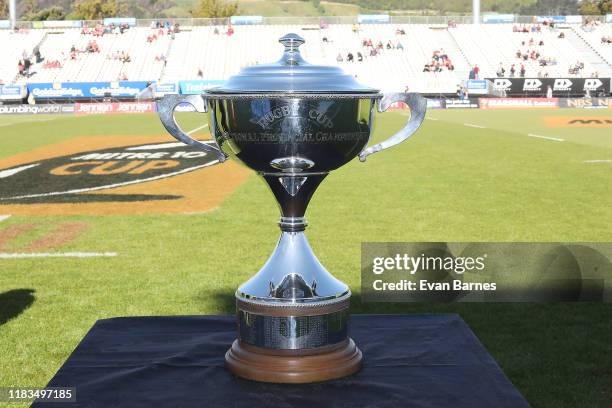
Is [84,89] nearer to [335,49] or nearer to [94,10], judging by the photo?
[335,49]

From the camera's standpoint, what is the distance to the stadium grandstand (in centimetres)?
4944

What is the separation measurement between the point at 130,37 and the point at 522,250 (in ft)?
166

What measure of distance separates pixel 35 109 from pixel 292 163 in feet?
131

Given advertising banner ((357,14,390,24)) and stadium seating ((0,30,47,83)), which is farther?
advertising banner ((357,14,390,24))

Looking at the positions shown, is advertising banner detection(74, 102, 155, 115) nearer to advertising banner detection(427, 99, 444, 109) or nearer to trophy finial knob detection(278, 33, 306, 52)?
advertising banner detection(427, 99, 444, 109)

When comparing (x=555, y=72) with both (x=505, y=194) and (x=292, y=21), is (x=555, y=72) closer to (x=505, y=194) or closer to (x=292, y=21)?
(x=292, y=21)

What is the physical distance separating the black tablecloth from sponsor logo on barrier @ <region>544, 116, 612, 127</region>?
1016 inches

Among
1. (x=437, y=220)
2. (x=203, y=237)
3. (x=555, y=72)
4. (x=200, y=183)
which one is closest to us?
(x=203, y=237)

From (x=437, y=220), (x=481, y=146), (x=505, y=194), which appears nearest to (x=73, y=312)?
(x=437, y=220)

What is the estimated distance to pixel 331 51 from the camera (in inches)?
2092

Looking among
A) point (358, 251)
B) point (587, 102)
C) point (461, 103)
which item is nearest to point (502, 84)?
point (461, 103)

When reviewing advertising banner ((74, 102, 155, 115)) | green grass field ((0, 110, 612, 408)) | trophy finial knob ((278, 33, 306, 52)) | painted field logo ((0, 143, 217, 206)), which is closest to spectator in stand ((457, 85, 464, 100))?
advertising banner ((74, 102, 155, 115))

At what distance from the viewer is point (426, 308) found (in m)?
5.61

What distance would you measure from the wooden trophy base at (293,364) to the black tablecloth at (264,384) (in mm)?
24
